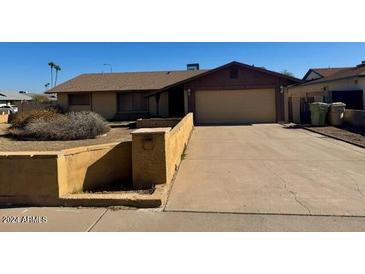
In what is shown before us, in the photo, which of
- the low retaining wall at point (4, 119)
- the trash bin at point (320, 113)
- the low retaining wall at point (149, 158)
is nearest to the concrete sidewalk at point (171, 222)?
the low retaining wall at point (149, 158)

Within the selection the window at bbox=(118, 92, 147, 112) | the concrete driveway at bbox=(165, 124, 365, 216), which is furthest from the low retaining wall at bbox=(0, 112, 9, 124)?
the concrete driveway at bbox=(165, 124, 365, 216)

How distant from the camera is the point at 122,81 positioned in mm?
26984

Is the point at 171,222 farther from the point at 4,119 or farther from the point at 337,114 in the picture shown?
the point at 4,119

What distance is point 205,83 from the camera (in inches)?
818

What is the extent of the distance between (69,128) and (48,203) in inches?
415

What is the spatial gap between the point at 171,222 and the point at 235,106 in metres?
17.1

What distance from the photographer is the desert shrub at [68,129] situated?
1479 centimetres

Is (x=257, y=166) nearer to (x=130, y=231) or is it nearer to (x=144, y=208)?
(x=144, y=208)

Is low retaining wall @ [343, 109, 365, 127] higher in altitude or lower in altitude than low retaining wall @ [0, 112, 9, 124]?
lower

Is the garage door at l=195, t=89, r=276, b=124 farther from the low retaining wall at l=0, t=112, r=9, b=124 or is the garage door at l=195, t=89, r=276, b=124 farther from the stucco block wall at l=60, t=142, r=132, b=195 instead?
the low retaining wall at l=0, t=112, r=9, b=124

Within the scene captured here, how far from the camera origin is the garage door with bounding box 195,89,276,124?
20.6m

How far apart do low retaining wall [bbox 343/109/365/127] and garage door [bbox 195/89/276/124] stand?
4.92 m

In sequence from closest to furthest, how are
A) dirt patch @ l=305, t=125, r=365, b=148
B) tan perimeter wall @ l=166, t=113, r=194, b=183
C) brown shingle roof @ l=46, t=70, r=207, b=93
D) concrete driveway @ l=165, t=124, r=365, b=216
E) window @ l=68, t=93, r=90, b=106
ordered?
concrete driveway @ l=165, t=124, r=365, b=216, tan perimeter wall @ l=166, t=113, r=194, b=183, dirt patch @ l=305, t=125, r=365, b=148, brown shingle roof @ l=46, t=70, r=207, b=93, window @ l=68, t=93, r=90, b=106

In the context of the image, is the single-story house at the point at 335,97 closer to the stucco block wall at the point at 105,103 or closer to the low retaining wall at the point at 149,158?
the stucco block wall at the point at 105,103
